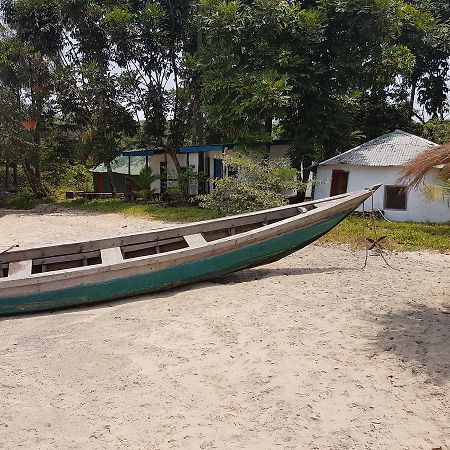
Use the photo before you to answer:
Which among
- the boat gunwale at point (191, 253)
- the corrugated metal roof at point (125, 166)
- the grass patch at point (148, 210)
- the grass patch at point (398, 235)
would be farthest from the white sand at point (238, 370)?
the corrugated metal roof at point (125, 166)

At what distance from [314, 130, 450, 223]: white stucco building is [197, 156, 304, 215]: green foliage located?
342 centimetres

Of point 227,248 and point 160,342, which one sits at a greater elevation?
point 227,248

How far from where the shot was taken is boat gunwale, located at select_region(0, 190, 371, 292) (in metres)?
5.65

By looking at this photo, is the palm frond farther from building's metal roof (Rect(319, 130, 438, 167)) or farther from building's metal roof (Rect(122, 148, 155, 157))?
building's metal roof (Rect(122, 148, 155, 157))

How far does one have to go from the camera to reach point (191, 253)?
6.26 meters

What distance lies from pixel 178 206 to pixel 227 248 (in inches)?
505

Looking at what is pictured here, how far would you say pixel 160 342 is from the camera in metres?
4.84

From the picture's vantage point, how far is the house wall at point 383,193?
14.5 m

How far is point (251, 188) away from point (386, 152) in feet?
19.8

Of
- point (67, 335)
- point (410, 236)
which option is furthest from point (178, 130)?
point (67, 335)

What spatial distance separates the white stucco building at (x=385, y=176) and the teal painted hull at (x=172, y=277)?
8.35 m

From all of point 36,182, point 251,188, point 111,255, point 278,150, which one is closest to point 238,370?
point 111,255

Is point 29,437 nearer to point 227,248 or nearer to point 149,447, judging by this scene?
point 149,447

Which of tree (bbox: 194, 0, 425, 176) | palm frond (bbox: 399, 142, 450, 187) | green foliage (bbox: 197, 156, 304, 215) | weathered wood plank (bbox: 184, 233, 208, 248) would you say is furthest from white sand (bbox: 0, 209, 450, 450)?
tree (bbox: 194, 0, 425, 176)
